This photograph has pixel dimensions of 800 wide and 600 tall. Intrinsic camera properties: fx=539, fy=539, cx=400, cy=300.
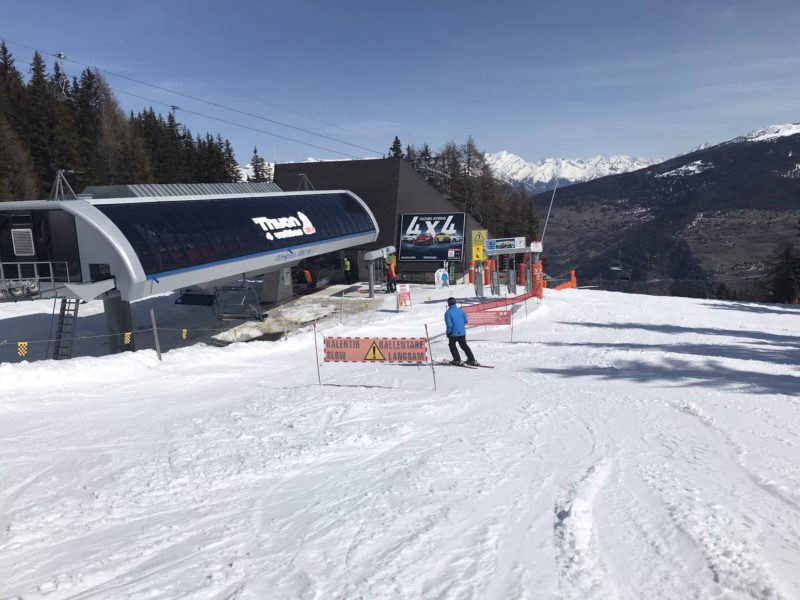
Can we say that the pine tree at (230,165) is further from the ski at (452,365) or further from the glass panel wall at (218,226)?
the ski at (452,365)

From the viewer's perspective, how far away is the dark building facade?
3625 cm

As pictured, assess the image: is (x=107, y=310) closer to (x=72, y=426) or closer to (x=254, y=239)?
(x=254, y=239)

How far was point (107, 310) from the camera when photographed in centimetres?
1933

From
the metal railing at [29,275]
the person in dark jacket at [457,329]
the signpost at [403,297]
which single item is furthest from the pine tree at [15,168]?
the person in dark jacket at [457,329]

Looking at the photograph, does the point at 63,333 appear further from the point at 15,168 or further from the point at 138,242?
the point at 15,168

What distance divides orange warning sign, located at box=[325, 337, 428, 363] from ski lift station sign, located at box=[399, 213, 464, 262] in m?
22.6

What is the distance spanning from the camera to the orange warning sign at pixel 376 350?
1327 cm

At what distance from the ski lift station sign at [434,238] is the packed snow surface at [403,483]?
76.9 feet

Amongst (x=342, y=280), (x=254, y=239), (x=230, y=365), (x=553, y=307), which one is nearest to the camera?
(x=230, y=365)

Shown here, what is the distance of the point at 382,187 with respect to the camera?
38.3 m

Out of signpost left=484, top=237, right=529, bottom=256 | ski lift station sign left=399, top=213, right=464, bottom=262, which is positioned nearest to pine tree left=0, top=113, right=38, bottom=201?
ski lift station sign left=399, top=213, right=464, bottom=262

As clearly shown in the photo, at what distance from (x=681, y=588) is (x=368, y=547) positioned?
8.33ft

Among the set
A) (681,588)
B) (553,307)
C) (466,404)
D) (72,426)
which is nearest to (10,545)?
(72,426)

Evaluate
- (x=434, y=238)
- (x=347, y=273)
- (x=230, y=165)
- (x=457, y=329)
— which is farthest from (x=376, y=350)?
(x=230, y=165)
